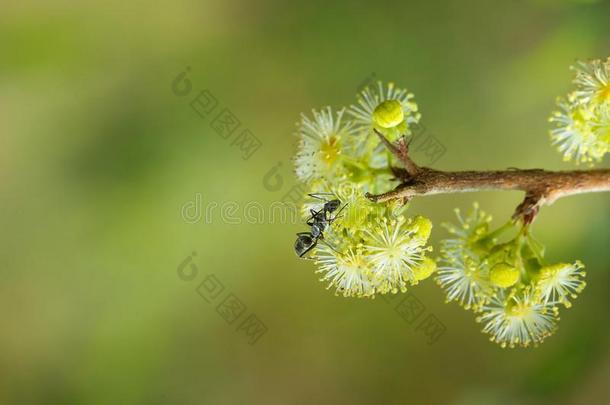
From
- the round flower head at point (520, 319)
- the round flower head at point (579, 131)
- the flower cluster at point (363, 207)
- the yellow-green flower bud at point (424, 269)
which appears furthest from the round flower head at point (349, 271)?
the round flower head at point (579, 131)

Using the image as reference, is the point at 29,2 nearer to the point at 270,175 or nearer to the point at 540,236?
the point at 270,175

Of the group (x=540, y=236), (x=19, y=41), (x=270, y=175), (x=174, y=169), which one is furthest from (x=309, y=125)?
(x=19, y=41)

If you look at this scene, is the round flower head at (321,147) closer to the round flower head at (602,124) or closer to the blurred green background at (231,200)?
the round flower head at (602,124)

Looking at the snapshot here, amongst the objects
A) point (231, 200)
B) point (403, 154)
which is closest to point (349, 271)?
point (403, 154)

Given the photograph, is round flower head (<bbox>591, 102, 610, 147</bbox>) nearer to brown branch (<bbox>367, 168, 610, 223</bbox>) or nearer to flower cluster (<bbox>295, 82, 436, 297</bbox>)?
brown branch (<bbox>367, 168, 610, 223</bbox>)

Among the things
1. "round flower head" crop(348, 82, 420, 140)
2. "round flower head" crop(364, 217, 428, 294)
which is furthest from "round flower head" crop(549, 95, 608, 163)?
"round flower head" crop(364, 217, 428, 294)

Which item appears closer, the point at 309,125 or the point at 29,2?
the point at 309,125
